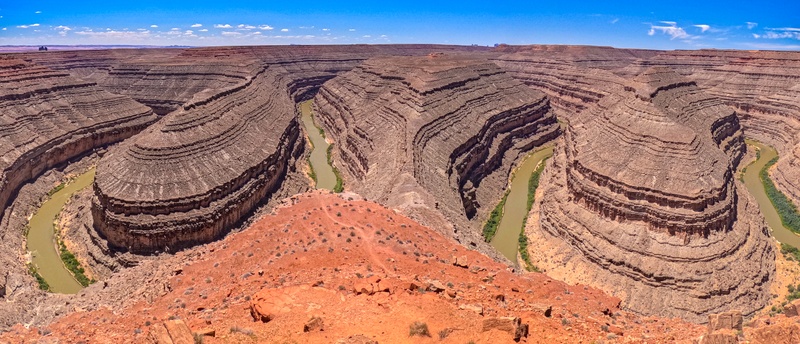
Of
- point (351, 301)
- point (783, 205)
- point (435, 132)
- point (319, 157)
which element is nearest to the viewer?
point (351, 301)

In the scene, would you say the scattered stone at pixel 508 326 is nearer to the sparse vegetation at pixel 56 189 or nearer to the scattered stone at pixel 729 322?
the scattered stone at pixel 729 322

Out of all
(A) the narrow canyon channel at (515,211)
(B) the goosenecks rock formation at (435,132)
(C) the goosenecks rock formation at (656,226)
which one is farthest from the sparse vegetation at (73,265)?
(C) the goosenecks rock formation at (656,226)

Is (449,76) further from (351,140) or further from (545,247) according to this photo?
(545,247)

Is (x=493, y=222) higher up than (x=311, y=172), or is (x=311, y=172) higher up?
(x=311, y=172)

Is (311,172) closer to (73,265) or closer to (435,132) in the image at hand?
(435,132)

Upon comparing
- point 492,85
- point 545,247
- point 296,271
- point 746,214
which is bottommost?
point 545,247

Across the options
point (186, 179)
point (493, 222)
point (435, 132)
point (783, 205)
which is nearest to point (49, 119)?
point (186, 179)

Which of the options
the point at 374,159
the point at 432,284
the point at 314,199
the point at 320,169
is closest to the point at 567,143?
the point at 374,159

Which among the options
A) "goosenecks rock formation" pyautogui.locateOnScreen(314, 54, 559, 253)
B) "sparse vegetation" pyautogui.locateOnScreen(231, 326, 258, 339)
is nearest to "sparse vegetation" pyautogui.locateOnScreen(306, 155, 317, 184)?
"goosenecks rock formation" pyautogui.locateOnScreen(314, 54, 559, 253)
